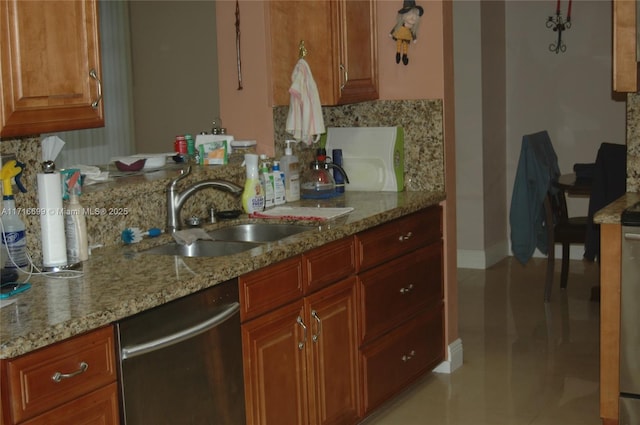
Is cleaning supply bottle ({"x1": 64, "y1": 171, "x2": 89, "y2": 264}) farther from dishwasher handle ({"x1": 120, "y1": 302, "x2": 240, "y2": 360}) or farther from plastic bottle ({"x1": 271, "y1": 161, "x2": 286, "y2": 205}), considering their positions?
plastic bottle ({"x1": 271, "y1": 161, "x2": 286, "y2": 205})

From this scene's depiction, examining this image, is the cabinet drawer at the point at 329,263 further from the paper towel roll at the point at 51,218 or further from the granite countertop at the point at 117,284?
the paper towel roll at the point at 51,218

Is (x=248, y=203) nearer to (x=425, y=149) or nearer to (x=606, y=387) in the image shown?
(x=425, y=149)

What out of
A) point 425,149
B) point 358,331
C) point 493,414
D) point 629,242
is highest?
point 425,149

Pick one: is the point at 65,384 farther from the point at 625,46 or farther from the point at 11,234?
the point at 625,46

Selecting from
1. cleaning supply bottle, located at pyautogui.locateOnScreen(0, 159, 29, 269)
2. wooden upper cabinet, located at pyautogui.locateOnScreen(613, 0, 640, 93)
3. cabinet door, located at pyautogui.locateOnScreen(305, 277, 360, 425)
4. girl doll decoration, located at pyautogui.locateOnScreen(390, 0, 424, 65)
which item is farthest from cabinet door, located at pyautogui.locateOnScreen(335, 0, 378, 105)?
cleaning supply bottle, located at pyautogui.locateOnScreen(0, 159, 29, 269)

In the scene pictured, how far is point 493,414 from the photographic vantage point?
3.86m

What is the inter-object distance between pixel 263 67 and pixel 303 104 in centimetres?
26

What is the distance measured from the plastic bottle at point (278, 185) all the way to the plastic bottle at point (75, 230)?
120cm

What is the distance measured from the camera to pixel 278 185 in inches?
155

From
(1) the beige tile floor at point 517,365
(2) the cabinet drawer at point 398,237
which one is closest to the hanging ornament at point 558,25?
(1) the beige tile floor at point 517,365

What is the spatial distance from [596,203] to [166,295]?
11.4 feet

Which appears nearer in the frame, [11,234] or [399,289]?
[11,234]

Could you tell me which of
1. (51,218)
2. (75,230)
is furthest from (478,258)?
(51,218)

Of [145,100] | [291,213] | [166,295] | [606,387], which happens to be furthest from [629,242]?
[145,100]
